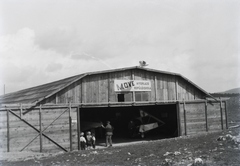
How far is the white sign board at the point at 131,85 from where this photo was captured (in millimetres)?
19094

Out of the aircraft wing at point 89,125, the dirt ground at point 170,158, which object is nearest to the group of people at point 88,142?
the aircraft wing at point 89,125

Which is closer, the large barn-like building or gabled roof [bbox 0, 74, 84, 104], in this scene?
the large barn-like building

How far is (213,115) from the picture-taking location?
2261cm

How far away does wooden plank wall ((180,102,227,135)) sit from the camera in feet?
69.8

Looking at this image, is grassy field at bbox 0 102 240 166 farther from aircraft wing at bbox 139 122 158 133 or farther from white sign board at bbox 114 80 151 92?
aircraft wing at bbox 139 122 158 133

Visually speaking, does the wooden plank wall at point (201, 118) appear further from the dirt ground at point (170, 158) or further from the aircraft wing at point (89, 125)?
the dirt ground at point (170, 158)

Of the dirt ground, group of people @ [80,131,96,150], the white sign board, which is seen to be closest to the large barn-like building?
the white sign board

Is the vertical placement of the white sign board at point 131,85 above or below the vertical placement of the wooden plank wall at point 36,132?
above

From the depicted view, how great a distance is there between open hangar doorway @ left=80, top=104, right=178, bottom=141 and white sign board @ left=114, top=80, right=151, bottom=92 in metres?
3.32

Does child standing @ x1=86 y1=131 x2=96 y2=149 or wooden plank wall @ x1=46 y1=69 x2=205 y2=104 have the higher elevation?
wooden plank wall @ x1=46 y1=69 x2=205 y2=104

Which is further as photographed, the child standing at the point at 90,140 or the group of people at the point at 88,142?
the child standing at the point at 90,140

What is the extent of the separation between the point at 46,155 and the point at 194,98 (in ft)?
41.2

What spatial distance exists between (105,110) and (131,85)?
775 cm

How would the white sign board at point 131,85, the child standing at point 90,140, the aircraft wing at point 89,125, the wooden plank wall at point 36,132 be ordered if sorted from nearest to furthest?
the wooden plank wall at point 36,132 → the child standing at point 90,140 → the white sign board at point 131,85 → the aircraft wing at point 89,125
